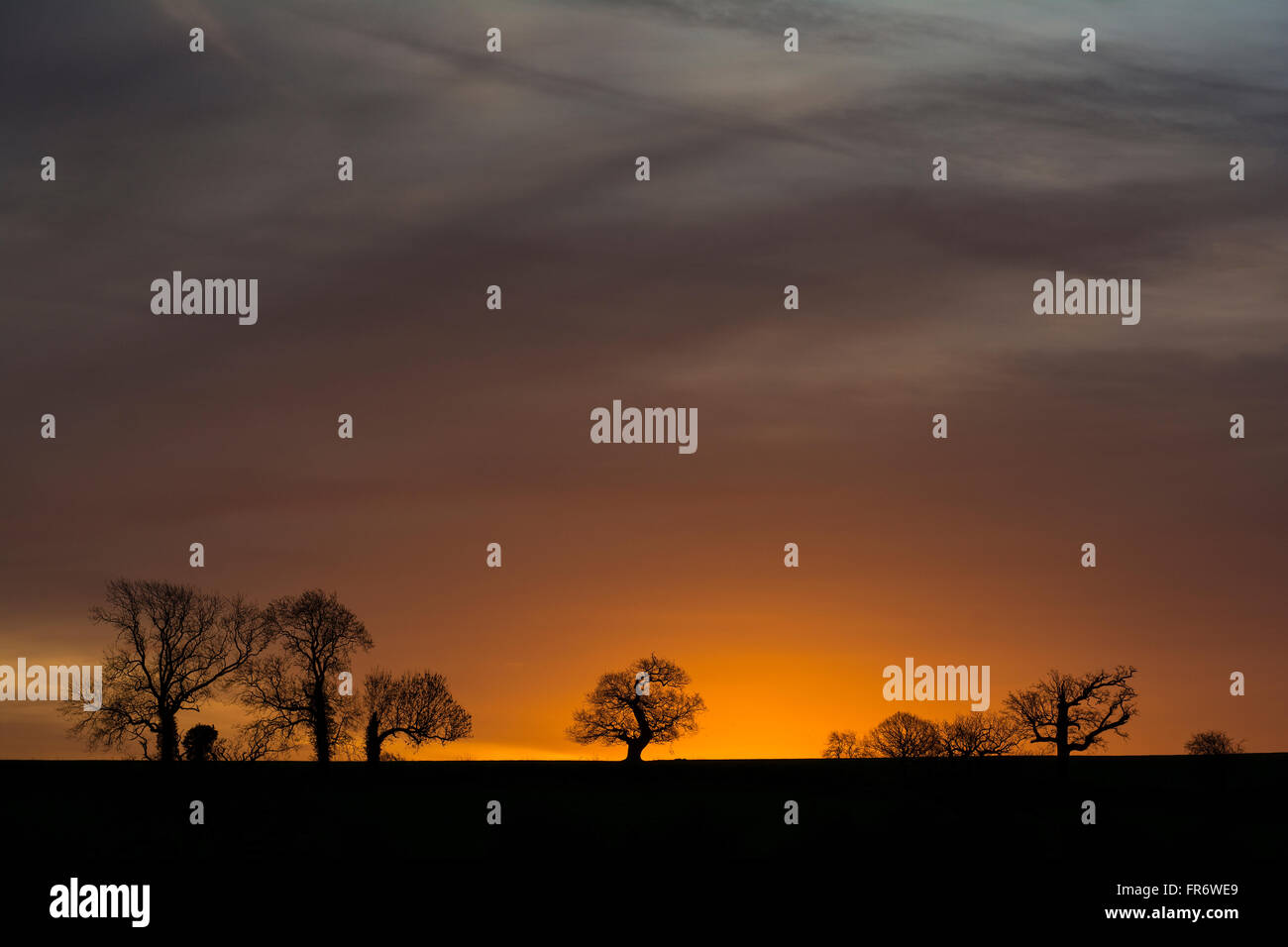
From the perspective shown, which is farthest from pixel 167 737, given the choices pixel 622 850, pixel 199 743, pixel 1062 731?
pixel 1062 731

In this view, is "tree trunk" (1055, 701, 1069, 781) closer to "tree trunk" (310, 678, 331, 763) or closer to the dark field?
the dark field

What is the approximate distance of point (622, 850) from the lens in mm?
69625

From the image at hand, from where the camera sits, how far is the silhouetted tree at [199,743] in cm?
7962

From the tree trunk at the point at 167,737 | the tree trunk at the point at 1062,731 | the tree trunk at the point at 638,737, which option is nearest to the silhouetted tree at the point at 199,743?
the tree trunk at the point at 167,737

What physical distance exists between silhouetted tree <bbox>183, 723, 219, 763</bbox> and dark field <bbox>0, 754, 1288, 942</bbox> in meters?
0.90

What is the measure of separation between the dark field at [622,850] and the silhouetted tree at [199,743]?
2.95 feet

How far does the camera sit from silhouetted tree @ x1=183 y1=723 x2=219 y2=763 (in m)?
79.6

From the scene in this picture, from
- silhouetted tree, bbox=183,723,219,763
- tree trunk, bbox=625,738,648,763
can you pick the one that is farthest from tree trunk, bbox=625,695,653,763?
silhouetted tree, bbox=183,723,219,763
